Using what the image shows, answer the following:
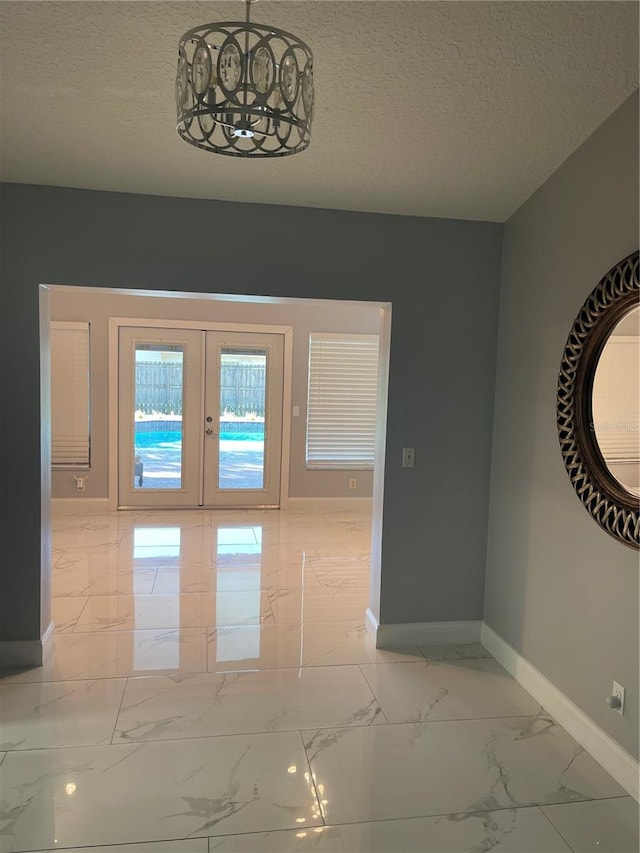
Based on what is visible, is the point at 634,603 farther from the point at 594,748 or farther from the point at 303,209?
the point at 303,209

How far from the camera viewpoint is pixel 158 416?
21.5 ft

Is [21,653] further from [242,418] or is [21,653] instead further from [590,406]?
[242,418]

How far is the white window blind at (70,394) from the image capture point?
6230mm

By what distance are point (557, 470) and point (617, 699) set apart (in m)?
0.96

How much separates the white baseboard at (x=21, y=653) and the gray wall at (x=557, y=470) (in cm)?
246

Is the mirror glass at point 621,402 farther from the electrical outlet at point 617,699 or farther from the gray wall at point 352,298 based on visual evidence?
the gray wall at point 352,298

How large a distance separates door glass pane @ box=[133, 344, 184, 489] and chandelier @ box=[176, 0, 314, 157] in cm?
522

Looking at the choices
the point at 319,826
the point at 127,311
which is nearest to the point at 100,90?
the point at 319,826

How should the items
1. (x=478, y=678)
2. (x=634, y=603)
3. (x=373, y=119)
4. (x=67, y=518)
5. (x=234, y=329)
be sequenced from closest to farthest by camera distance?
(x=634, y=603) → (x=373, y=119) → (x=478, y=678) → (x=67, y=518) → (x=234, y=329)

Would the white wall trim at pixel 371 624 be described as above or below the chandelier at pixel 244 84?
below

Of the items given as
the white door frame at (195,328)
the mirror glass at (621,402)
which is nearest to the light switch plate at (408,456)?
the mirror glass at (621,402)

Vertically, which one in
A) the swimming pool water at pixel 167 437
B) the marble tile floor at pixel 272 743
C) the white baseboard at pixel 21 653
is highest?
the swimming pool water at pixel 167 437

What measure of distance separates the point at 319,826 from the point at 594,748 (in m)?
1.21

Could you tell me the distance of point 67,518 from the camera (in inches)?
243
